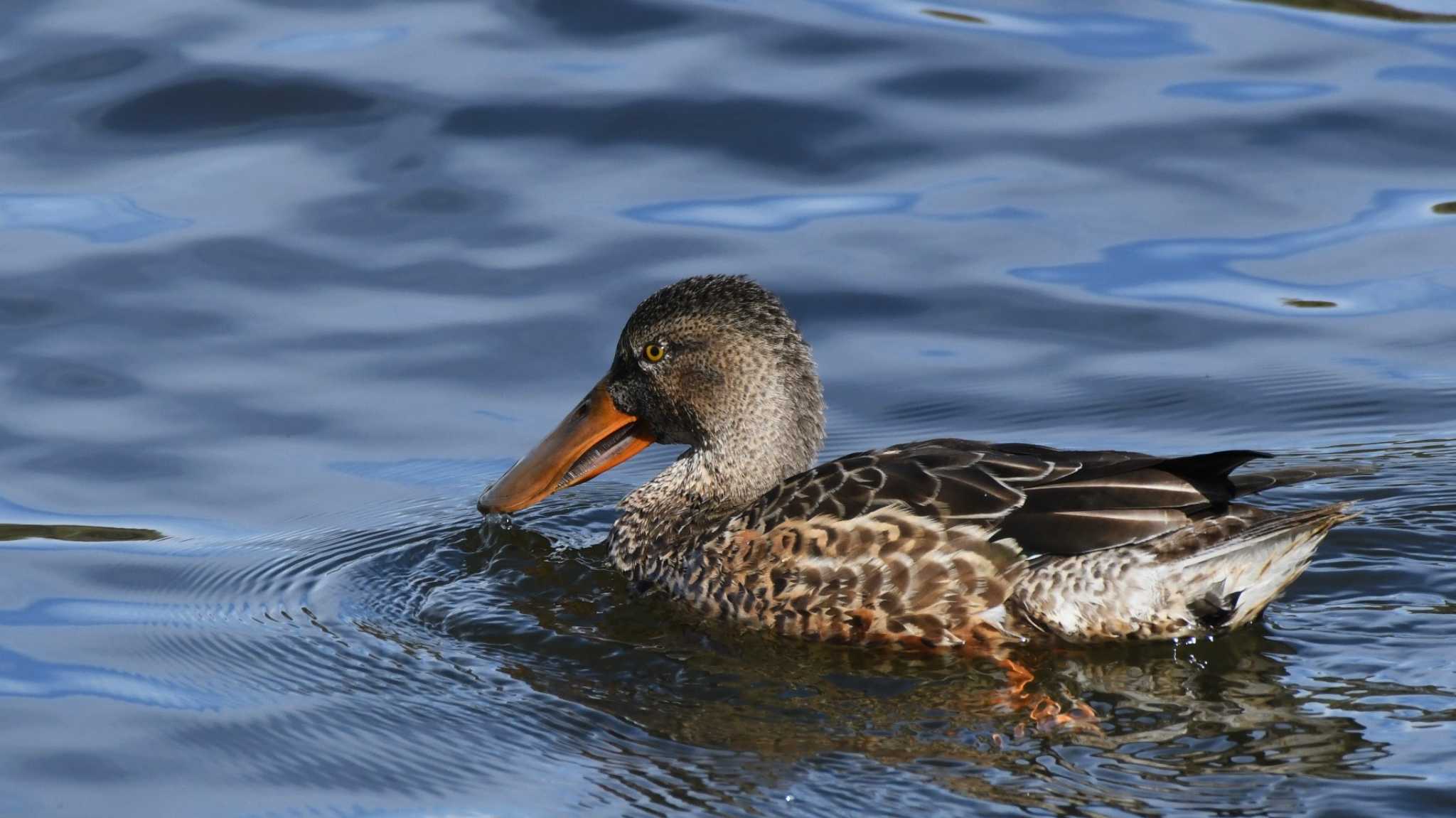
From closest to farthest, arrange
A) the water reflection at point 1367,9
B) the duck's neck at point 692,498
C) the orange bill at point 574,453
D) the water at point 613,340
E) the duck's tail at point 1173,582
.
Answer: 1. the water at point 613,340
2. the duck's tail at point 1173,582
3. the duck's neck at point 692,498
4. the orange bill at point 574,453
5. the water reflection at point 1367,9

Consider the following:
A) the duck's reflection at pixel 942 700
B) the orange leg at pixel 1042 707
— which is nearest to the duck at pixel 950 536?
the duck's reflection at pixel 942 700

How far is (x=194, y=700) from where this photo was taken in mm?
6906

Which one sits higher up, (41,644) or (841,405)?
(841,405)

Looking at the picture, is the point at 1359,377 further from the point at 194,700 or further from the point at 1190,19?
the point at 194,700

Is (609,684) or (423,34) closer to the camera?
(609,684)

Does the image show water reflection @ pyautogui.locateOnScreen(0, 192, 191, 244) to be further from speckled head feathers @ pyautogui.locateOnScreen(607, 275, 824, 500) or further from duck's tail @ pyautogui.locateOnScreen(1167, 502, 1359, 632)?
duck's tail @ pyautogui.locateOnScreen(1167, 502, 1359, 632)

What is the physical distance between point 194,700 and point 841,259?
5.07 meters

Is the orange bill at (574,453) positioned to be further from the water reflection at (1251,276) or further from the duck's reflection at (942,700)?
the water reflection at (1251,276)

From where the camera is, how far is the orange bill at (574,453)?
844 cm

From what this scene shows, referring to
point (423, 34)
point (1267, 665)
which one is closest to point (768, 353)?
point (1267, 665)

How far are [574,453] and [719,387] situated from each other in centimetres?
77

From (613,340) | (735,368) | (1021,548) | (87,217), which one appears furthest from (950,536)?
(87,217)

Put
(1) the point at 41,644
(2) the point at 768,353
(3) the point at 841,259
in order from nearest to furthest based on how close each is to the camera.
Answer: (1) the point at 41,644
(2) the point at 768,353
(3) the point at 841,259

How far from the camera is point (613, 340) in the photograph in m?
10.3
